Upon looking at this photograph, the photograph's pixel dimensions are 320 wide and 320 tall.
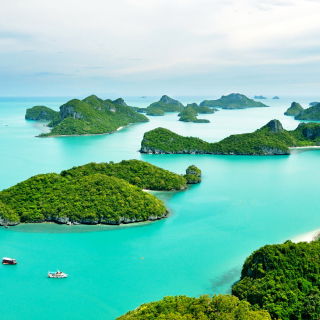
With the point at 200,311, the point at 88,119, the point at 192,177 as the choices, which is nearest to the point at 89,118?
the point at 88,119

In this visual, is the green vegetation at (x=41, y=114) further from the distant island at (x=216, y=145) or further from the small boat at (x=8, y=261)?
Result: the small boat at (x=8, y=261)

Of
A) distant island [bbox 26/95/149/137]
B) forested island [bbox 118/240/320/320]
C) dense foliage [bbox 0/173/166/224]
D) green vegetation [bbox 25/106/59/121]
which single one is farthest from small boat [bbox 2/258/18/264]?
green vegetation [bbox 25/106/59/121]

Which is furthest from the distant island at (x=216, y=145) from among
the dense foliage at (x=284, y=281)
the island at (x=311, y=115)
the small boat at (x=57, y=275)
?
→ the island at (x=311, y=115)

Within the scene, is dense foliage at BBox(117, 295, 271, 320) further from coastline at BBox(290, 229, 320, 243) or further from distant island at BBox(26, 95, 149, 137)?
distant island at BBox(26, 95, 149, 137)

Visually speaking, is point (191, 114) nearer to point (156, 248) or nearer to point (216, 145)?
point (216, 145)

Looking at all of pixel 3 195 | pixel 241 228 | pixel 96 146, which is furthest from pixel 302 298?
pixel 96 146

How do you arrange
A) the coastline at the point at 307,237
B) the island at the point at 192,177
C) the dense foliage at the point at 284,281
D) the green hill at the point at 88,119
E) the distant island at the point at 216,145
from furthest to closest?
the green hill at the point at 88,119 < the distant island at the point at 216,145 < the island at the point at 192,177 < the coastline at the point at 307,237 < the dense foliage at the point at 284,281
